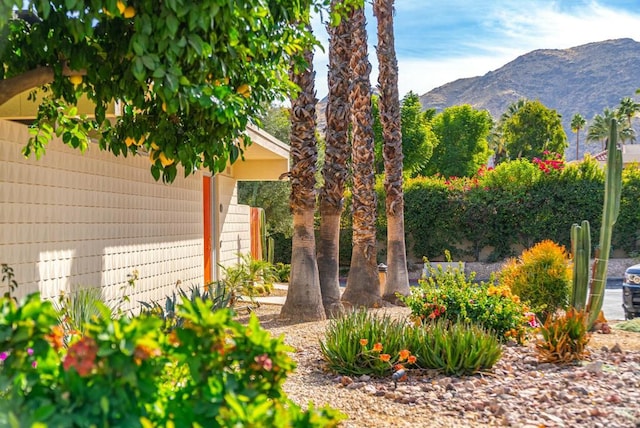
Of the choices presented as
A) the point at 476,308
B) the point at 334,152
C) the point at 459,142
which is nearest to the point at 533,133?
the point at 459,142

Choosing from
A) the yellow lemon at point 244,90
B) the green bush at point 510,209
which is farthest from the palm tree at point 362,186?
the green bush at point 510,209

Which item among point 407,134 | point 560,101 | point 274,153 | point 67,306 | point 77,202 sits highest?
point 560,101

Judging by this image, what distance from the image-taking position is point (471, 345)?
25.3 feet

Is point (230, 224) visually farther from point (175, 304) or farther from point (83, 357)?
point (83, 357)

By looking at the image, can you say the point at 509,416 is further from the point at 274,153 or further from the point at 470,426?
the point at 274,153

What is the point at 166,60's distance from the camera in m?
3.87

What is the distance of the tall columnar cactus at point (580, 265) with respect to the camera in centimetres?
1086

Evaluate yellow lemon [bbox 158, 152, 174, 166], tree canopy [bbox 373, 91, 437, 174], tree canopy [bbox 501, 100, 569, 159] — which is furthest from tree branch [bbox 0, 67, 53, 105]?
tree canopy [bbox 501, 100, 569, 159]

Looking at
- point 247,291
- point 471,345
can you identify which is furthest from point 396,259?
point 471,345

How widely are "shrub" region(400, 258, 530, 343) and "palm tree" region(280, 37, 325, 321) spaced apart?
2848mm

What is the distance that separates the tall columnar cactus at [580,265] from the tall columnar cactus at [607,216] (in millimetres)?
129

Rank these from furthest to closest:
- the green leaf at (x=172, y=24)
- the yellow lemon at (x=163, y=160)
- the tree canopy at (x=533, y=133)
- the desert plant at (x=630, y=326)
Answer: the tree canopy at (x=533, y=133) → the desert plant at (x=630, y=326) → the yellow lemon at (x=163, y=160) → the green leaf at (x=172, y=24)

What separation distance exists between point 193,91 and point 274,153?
13.4 metres

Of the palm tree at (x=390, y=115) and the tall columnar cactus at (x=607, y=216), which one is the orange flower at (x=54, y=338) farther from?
the palm tree at (x=390, y=115)
